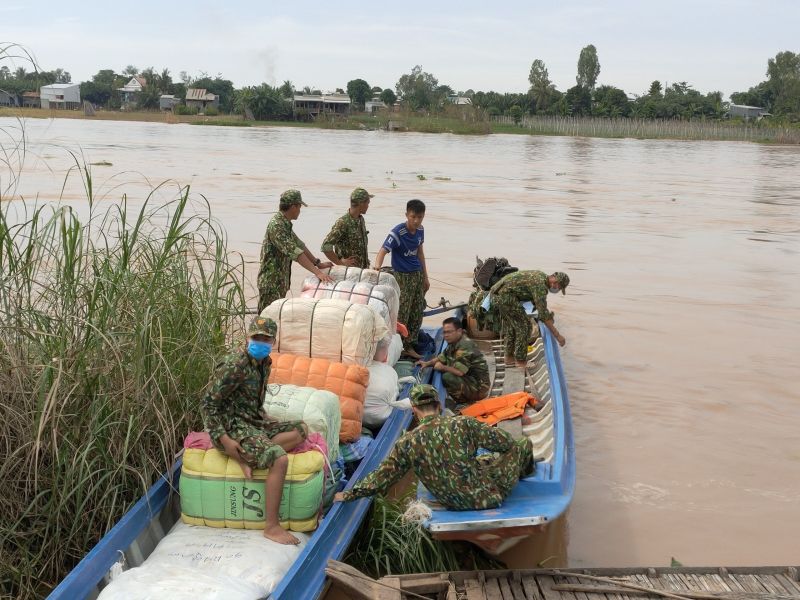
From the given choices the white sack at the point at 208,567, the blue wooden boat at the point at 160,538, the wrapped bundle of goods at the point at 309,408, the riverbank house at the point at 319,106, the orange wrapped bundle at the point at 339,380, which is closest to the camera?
the white sack at the point at 208,567

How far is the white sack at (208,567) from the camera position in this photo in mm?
3562

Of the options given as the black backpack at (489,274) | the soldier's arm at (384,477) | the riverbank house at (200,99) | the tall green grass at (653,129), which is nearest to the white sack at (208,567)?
the soldier's arm at (384,477)

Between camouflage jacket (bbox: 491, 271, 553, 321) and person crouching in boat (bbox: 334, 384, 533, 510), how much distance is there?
3012mm

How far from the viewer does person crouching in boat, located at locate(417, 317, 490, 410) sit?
22.4 feet

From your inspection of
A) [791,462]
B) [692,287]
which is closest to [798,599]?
[791,462]

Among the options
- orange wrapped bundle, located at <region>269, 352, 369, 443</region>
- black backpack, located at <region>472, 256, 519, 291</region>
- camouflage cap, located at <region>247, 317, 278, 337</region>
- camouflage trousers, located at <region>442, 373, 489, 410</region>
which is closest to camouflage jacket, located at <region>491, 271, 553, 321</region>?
black backpack, located at <region>472, 256, 519, 291</region>

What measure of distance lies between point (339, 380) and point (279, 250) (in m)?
2.02

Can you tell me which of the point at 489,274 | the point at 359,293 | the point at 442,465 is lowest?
the point at 442,465

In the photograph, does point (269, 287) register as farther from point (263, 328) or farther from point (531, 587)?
point (531, 587)

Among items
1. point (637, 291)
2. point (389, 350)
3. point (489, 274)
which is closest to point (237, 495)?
point (389, 350)

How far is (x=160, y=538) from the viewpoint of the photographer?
4.43m

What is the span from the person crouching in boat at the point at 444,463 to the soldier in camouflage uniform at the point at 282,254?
252 cm

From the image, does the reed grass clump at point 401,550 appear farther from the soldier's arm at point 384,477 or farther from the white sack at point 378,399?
the white sack at point 378,399

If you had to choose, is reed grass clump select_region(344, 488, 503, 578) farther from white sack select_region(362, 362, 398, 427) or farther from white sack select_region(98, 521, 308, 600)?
white sack select_region(362, 362, 398, 427)
